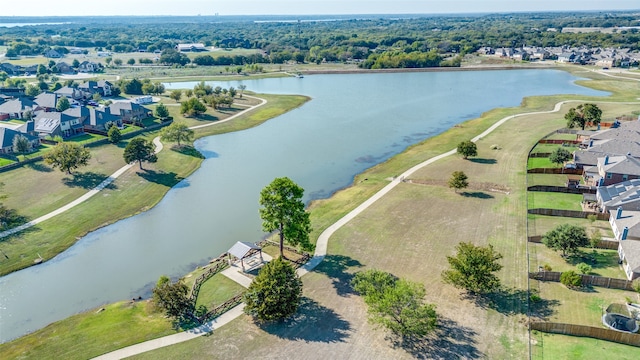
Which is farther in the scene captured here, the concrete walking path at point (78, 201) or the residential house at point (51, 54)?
the residential house at point (51, 54)

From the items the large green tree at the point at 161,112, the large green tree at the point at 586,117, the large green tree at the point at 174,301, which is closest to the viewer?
the large green tree at the point at 174,301

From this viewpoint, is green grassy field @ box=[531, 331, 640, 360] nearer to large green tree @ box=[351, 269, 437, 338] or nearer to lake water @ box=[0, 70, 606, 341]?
large green tree @ box=[351, 269, 437, 338]

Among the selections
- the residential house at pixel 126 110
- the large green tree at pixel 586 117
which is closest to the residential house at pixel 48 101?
the residential house at pixel 126 110

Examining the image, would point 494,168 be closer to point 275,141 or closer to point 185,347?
point 275,141

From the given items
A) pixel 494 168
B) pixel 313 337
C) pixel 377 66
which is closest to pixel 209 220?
pixel 313 337

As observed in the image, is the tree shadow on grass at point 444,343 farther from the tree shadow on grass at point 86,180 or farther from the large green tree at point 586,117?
the large green tree at point 586,117

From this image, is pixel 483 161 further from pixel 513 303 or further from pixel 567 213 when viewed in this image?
pixel 513 303

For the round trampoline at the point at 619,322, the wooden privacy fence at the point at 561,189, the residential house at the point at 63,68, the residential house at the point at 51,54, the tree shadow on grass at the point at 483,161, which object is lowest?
the round trampoline at the point at 619,322

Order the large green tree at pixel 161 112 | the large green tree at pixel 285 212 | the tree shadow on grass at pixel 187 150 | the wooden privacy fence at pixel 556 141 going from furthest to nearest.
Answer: the large green tree at pixel 161 112 < the tree shadow on grass at pixel 187 150 < the wooden privacy fence at pixel 556 141 < the large green tree at pixel 285 212
